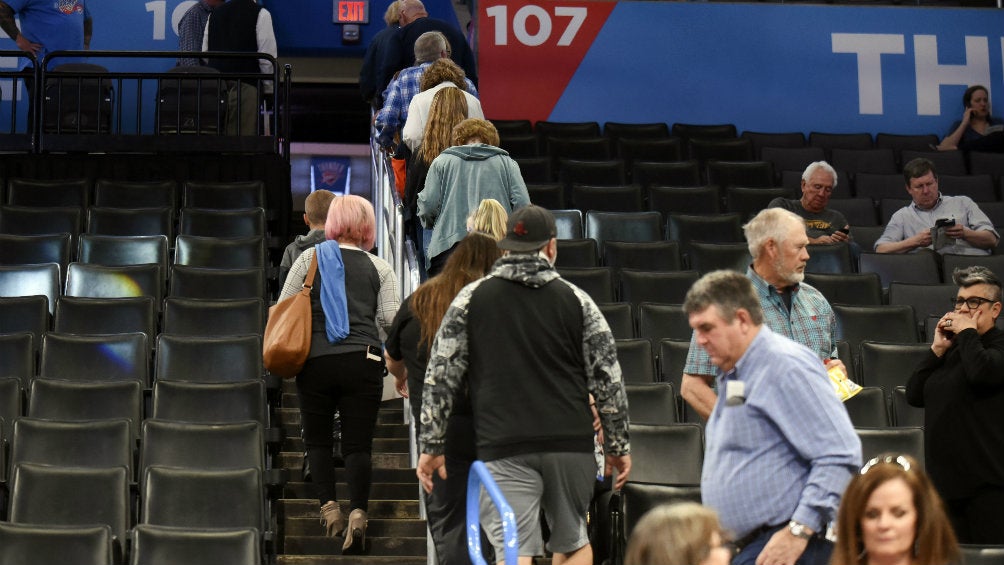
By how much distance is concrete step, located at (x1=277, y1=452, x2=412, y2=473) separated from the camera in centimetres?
629

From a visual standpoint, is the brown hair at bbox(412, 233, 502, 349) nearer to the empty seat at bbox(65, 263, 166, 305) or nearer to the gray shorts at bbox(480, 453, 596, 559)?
the gray shorts at bbox(480, 453, 596, 559)

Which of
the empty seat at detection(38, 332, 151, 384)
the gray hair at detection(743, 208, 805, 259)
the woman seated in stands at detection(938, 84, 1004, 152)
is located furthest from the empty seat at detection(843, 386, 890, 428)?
the woman seated in stands at detection(938, 84, 1004, 152)

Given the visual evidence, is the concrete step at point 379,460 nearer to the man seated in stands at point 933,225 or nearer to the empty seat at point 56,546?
the empty seat at point 56,546

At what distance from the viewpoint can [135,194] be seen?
8531 mm

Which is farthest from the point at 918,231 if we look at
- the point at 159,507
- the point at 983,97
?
the point at 159,507

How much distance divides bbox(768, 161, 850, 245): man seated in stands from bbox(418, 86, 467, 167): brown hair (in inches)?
63.9

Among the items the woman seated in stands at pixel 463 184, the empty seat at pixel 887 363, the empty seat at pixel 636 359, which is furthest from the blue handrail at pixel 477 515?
the empty seat at pixel 887 363

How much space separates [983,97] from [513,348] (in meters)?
7.47

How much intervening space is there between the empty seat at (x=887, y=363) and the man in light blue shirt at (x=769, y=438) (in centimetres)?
291

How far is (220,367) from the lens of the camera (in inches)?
252

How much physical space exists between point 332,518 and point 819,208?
10.1 ft

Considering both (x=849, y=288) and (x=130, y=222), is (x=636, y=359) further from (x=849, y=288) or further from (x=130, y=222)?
(x=130, y=222)

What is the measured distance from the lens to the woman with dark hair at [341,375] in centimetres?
530

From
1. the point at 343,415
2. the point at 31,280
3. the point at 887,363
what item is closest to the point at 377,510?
the point at 343,415
